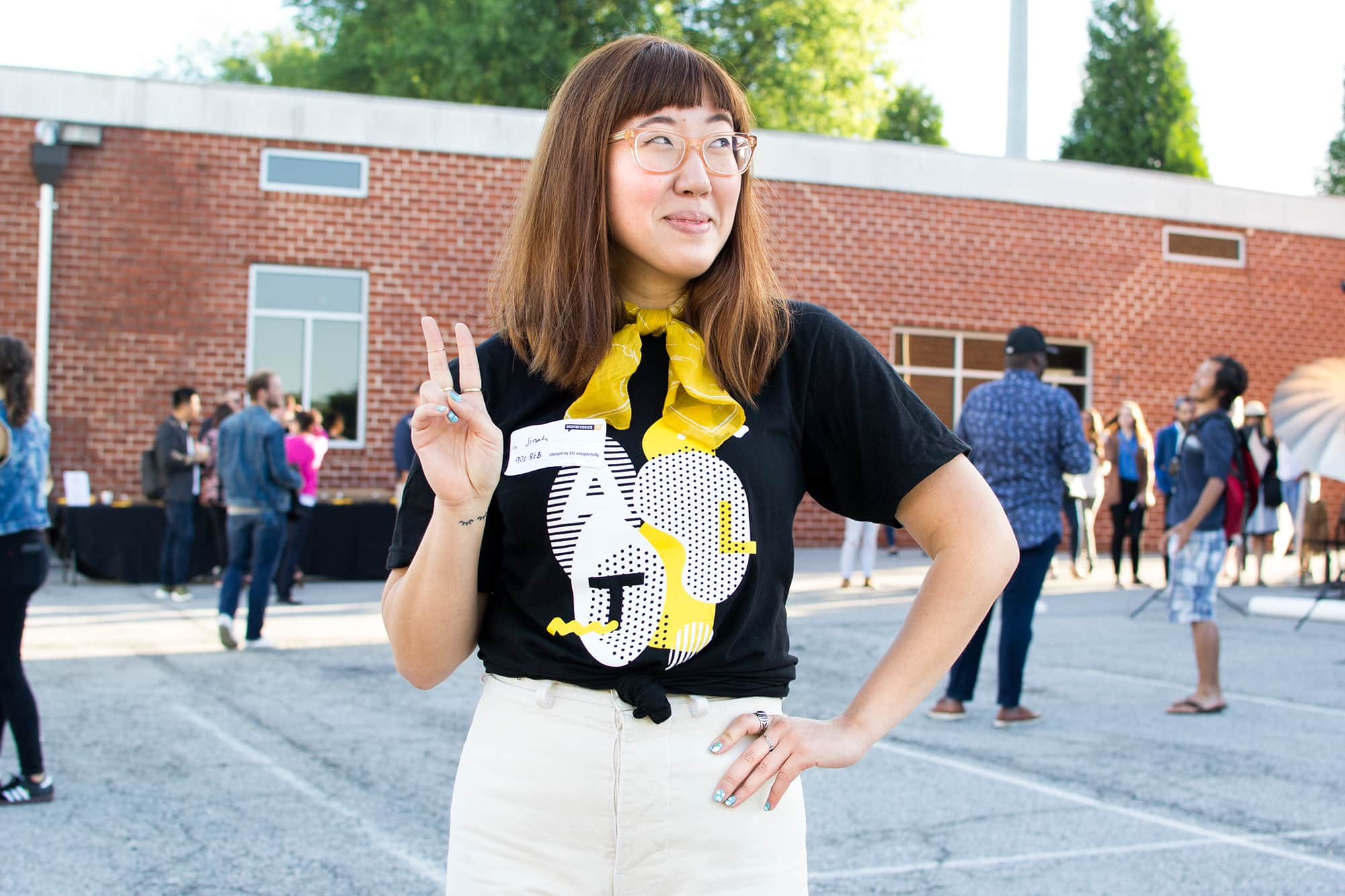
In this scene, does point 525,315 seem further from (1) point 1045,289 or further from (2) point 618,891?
(1) point 1045,289

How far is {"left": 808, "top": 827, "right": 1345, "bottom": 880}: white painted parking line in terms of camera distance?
181 inches

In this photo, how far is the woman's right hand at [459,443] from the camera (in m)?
1.74

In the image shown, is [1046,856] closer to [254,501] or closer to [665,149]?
[665,149]

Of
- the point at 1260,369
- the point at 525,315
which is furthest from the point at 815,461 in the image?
the point at 1260,369

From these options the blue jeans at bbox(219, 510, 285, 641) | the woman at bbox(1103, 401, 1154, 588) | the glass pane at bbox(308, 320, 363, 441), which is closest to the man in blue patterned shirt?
the blue jeans at bbox(219, 510, 285, 641)

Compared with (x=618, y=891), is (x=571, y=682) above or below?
above

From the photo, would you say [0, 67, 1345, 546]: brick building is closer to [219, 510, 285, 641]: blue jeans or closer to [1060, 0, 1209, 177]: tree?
[219, 510, 285, 641]: blue jeans

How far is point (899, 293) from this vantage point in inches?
732

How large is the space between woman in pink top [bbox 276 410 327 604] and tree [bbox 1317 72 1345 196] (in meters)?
40.2

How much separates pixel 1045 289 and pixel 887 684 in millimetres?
18291

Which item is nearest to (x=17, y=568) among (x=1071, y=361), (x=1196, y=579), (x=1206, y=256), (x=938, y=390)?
(x=1196, y=579)

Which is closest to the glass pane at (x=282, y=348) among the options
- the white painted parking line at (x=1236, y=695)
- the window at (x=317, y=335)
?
the window at (x=317, y=335)

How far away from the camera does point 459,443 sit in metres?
1.77

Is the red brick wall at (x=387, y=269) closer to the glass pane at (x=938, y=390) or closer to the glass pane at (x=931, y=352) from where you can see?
the glass pane at (x=931, y=352)
